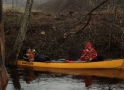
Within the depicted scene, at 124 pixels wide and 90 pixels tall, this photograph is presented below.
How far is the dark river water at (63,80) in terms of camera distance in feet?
44.6

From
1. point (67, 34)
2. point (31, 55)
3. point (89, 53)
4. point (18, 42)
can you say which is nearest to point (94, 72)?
point (89, 53)

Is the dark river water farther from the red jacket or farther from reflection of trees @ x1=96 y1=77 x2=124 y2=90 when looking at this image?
the red jacket

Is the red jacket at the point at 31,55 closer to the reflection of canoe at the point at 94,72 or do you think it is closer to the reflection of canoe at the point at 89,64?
the reflection of canoe at the point at 89,64

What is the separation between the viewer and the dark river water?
1361cm

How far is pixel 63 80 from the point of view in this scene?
49.7 feet

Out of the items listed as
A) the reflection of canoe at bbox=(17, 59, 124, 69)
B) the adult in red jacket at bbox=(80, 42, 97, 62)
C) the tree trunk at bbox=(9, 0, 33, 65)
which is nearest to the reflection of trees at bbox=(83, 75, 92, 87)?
the reflection of canoe at bbox=(17, 59, 124, 69)

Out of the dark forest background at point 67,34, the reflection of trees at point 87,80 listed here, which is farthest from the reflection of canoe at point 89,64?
the dark forest background at point 67,34

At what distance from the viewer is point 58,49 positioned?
71.1 ft

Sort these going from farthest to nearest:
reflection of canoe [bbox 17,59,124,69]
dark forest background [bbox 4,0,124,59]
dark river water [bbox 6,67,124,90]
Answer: dark forest background [bbox 4,0,124,59]
reflection of canoe [bbox 17,59,124,69]
dark river water [bbox 6,67,124,90]

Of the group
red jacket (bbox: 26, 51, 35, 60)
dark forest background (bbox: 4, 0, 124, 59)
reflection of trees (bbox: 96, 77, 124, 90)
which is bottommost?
reflection of trees (bbox: 96, 77, 124, 90)

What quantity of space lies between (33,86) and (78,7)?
2254 centimetres

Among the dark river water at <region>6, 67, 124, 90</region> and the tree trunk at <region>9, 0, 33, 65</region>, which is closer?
the dark river water at <region>6, 67, 124, 90</region>

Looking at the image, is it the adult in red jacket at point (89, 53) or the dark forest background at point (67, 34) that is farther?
the dark forest background at point (67, 34)

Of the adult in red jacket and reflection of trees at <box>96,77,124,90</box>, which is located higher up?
the adult in red jacket
